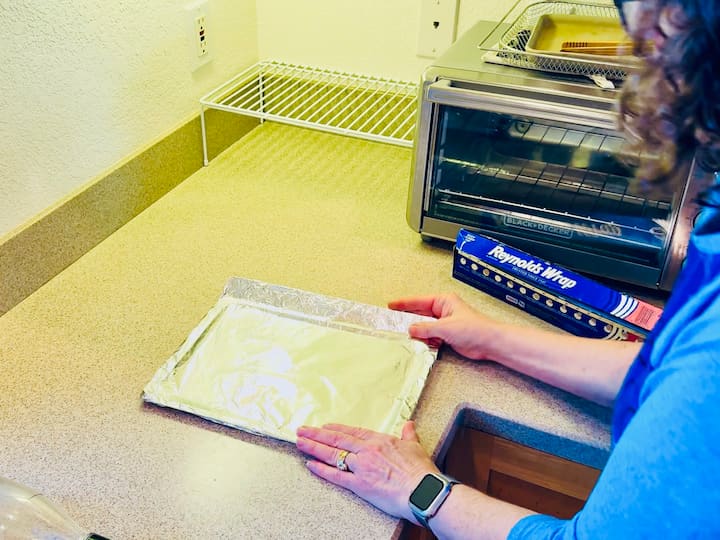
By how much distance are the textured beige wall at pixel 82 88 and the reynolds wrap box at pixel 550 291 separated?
0.59 meters

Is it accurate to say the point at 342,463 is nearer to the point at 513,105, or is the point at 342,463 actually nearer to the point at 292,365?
the point at 292,365

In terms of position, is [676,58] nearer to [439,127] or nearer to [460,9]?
[439,127]

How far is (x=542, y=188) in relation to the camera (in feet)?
3.61

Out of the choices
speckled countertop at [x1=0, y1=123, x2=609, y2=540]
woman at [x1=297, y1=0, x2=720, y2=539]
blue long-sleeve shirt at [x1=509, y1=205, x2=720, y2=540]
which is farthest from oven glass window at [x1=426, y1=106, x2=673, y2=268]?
blue long-sleeve shirt at [x1=509, y1=205, x2=720, y2=540]

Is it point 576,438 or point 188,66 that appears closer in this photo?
point 576,438

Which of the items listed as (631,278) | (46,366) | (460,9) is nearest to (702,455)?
(631,278)

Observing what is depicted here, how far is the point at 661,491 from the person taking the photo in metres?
0.50

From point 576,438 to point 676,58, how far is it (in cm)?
46

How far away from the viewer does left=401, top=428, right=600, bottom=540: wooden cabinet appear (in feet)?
2.82

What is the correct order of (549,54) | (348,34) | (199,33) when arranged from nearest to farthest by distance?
(549,54) → (199,33) → (348,34)

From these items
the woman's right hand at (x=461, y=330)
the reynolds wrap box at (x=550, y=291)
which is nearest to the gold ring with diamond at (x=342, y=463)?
the woman's right hand at (x=461, y=330)

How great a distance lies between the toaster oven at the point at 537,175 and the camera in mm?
970

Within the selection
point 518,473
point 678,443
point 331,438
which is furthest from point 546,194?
point 678,443

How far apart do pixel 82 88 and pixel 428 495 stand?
0.78 meters
